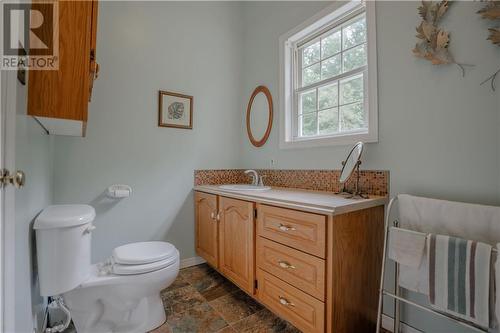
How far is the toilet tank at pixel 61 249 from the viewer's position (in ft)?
3.91

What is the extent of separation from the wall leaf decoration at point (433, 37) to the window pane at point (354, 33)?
45 centimetres

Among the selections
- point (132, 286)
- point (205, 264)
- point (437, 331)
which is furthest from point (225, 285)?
point (437, 331)

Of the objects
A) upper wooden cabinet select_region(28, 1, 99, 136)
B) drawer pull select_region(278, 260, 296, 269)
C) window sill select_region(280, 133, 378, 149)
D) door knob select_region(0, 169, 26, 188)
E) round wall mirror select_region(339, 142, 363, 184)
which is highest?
upper wooden cabinet select_region(28, 1, 99, 136)

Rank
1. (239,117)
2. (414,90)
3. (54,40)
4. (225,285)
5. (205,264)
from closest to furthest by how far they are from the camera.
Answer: (54,40) < (414,90) < (225,285) < (205,264) < (239,117)

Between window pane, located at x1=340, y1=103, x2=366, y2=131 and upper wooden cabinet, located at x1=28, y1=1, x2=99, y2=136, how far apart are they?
5.62ft

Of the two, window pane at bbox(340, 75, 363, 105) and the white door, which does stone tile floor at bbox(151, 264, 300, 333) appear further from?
window pane at bbox(340, 75, 363, 105)

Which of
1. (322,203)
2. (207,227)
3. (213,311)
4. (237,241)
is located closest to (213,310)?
(213,311)

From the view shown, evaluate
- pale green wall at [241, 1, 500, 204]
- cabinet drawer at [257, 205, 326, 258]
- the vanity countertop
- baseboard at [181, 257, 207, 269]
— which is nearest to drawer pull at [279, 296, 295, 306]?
cabinet drawer at [257, 205, 326, 258]

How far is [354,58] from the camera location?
1812mm

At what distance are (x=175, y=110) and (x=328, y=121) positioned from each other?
4.92 feet

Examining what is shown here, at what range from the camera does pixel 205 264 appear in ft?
8.23

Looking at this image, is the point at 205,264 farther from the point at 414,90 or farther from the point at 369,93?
the point at 414,90

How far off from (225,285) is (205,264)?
0.52 metres

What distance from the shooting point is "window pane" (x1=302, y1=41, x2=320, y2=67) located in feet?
6.99
